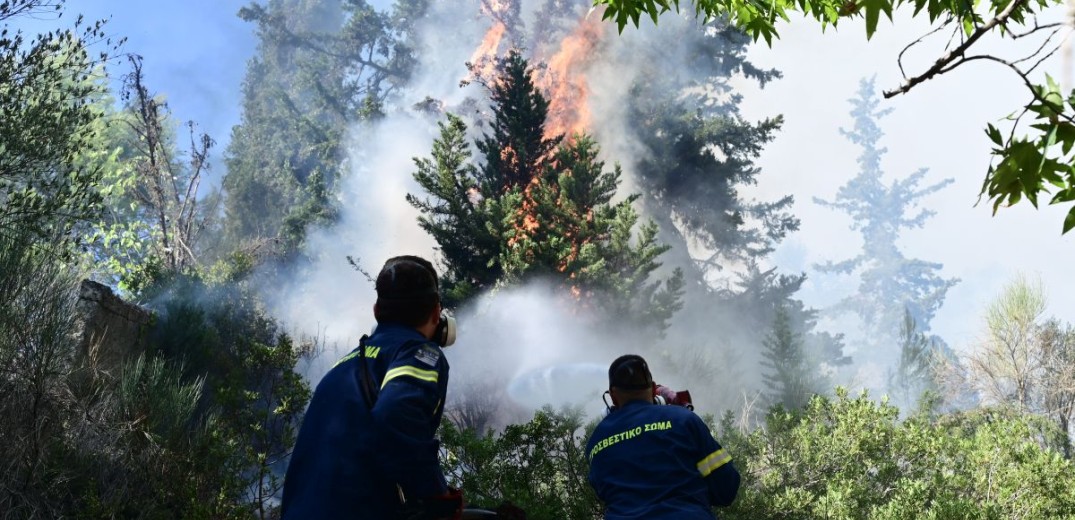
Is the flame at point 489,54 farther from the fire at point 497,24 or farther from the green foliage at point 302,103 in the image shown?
the green foliage at point 302,103

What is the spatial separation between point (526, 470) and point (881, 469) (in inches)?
113

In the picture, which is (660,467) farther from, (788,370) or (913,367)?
(913,367)

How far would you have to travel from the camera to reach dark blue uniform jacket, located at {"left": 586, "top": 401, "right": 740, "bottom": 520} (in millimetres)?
3350

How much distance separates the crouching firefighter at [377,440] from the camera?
2.40 metres

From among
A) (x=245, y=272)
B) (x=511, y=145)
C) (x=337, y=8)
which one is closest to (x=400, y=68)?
(x=337, y=8)

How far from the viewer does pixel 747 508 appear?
6.33m

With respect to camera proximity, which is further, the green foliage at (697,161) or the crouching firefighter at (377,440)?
the green foliage at (697,161)

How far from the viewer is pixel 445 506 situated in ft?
8.11

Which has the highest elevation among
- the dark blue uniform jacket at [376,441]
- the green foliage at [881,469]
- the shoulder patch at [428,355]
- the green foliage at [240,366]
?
the green foliage at [240,366]

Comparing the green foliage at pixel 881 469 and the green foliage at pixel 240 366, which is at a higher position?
the green foliage at pixel 240 366

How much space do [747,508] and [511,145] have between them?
75.4ft

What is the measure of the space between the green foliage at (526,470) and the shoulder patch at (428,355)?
10.3 ft

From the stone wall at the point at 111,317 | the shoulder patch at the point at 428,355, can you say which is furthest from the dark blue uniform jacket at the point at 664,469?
the stone wall at the point at 111,317

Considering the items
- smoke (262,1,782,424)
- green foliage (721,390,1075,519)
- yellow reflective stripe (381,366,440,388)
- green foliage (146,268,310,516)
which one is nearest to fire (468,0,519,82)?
smoke (262,1,782,424)
